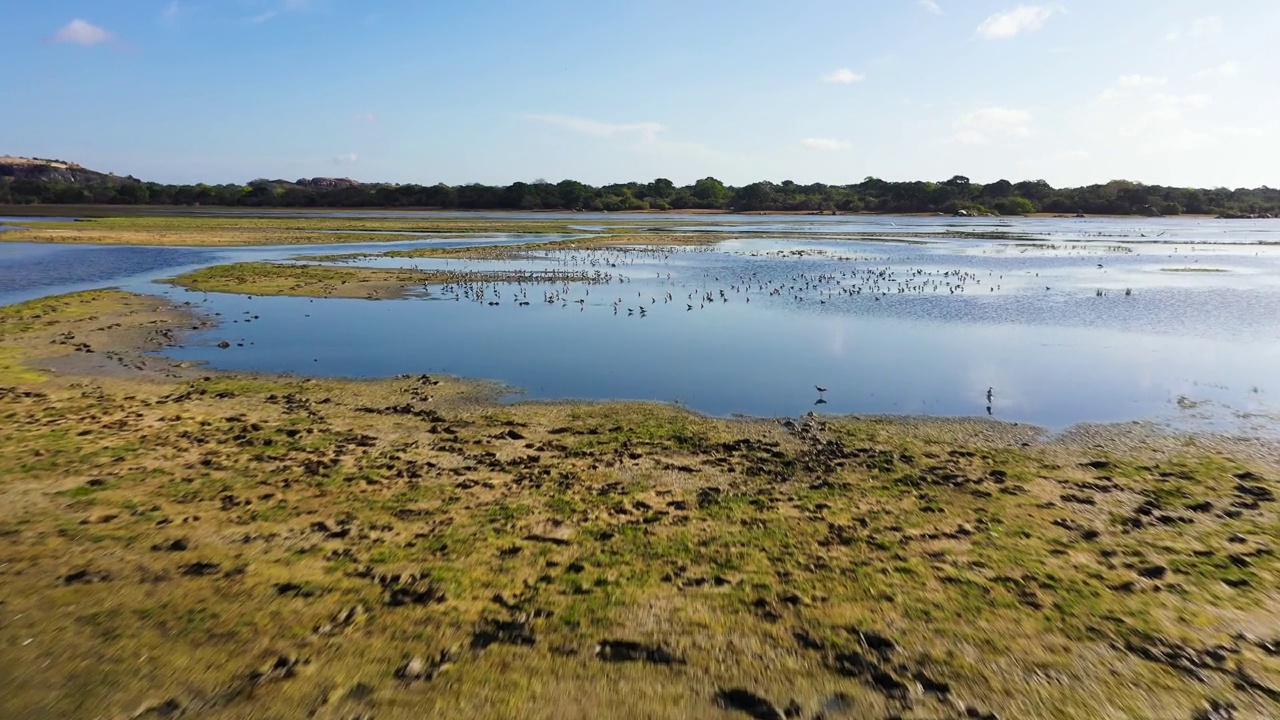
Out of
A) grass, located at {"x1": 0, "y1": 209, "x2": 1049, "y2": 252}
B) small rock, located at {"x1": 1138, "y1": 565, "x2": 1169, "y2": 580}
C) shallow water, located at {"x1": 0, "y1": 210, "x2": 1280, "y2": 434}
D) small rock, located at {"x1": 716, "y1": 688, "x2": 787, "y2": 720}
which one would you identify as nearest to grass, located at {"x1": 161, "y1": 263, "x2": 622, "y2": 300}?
shallow water, located at {"x1": 0, "y1": 210, "x2": 1280, "y2": 434}

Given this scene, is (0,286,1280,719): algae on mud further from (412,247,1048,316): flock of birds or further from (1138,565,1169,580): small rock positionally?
(412,247,1048,316): flock of birds

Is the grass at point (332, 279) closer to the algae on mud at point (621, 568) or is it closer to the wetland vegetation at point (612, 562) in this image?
the wetland vegetation at point (612, 562)

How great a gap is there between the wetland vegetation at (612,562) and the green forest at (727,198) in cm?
14427

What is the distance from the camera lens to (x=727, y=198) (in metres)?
172

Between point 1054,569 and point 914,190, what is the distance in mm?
167239

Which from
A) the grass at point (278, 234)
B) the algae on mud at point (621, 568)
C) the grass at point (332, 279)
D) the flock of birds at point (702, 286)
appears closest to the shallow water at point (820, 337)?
the flock of birds at point (702, 286)

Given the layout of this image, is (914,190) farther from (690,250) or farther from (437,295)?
(437,295)

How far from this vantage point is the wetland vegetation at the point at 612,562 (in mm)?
5855

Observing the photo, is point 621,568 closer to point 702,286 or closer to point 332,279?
point 702,286

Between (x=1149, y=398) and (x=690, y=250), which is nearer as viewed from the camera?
(x=1149, y=398)

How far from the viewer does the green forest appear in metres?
142

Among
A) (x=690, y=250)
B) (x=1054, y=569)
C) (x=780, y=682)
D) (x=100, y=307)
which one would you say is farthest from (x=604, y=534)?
(x=690, y=250)

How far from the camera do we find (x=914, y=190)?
6353 inches

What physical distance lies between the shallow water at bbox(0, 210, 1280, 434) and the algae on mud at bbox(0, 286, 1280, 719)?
2.93 metres
